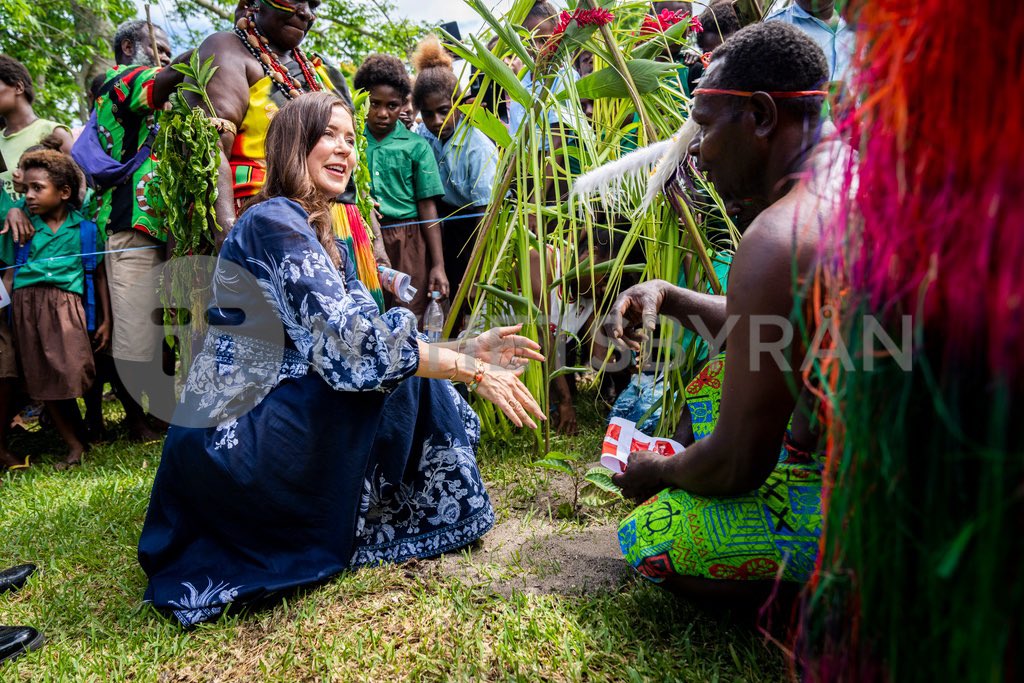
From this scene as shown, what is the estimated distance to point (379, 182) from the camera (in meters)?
4.48

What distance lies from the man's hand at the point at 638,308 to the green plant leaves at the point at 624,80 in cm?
92

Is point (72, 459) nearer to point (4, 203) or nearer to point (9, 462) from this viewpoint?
point (9, 462)

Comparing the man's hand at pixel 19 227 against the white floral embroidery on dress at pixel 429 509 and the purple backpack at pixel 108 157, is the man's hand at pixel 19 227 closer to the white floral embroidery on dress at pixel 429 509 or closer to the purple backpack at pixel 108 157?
the purple backpack at pixel 108 157

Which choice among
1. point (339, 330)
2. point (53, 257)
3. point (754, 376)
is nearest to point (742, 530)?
point (754, 376)

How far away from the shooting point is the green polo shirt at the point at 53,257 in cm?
420

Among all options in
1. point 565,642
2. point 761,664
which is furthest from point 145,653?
point 761,664

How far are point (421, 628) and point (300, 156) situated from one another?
4.80 ft

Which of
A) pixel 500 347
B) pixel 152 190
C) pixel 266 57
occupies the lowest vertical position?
pixel 500 347

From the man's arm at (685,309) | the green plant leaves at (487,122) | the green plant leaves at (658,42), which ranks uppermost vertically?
the green plant leaves at (658,42)

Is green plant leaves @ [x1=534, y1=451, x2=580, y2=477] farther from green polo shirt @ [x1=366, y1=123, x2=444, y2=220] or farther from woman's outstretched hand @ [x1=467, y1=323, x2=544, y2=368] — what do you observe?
green polo shirt @ [x1=366, y1=123, x2=444, y2=220]

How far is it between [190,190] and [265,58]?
2.20 ft

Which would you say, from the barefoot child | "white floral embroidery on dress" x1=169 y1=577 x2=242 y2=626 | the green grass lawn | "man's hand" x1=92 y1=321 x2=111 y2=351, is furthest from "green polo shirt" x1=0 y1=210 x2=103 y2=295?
"white floral embroidery on dress" x1=169 y1=577 x2=242 y2=626

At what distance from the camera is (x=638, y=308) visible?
2.18 meters

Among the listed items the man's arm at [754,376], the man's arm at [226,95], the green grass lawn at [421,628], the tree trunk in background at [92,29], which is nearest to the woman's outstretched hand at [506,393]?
the green grass lawn at [421,628]
